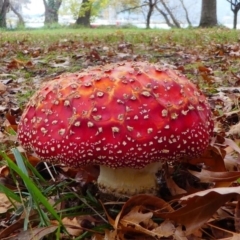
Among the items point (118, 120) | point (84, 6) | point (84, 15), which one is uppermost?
point (118, 120)

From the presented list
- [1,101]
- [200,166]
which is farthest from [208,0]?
[200,166]

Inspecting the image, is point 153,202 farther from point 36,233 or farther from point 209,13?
point 209,13

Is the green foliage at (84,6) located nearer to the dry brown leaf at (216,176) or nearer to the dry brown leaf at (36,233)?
the dry brown leaf at (216,176)

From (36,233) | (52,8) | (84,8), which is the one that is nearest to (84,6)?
(84,8)

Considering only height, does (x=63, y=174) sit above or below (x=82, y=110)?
below

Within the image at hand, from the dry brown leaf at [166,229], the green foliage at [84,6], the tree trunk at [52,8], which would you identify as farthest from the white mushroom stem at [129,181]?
the tree trunk at [52,8]

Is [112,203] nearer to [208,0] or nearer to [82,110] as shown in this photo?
[82,110]

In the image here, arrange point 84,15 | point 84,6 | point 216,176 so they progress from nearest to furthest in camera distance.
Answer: point 216,176 → point 84,15 → point 84,6
